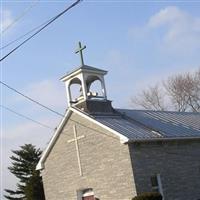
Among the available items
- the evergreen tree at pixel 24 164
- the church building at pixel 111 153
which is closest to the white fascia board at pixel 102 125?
the church building at pixel 111 153

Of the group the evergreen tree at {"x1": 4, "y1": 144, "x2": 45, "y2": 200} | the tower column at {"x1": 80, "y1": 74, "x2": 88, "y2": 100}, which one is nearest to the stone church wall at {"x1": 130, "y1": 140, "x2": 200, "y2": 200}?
the tower column at {"x1": 80, "y1": 74, "x2": 88, "y2": 100}

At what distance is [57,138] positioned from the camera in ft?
94.5

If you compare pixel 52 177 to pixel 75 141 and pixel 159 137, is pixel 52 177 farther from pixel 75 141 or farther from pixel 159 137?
pixel 159 137

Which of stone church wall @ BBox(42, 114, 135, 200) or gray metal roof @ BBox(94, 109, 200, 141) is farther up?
gray metal roof @ BBox(94, 109, 200, 141)

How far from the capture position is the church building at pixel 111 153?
81.1 feet

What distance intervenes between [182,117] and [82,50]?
8.62 metres

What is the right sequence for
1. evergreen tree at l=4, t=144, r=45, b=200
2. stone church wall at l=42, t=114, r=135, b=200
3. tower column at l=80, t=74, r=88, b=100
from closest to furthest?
stone church wall at l=42, t=114, r=135, b=200 < tower column at l=80, t=74, r=88, b=100 < evergreen tree at l=4, t=144, r=45, b=200

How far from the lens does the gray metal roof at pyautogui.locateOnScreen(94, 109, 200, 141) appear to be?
83.7ft

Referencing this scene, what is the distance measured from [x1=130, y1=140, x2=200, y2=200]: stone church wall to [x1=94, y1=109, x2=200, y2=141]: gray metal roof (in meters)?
0.44

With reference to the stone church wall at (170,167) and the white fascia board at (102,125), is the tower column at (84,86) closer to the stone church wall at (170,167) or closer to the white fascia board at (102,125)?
the white fascia board at (102,125)

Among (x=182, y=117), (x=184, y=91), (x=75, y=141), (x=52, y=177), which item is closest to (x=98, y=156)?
(x=75, y=141)

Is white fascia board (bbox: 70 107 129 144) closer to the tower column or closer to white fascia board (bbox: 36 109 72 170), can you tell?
white fascia board (bbox: 36 109 72 170)

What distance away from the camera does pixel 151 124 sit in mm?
28125

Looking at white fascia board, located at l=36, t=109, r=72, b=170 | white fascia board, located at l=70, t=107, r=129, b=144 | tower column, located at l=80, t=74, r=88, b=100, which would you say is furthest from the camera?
white fascia board, located at l=36, t=109, r=72, b=170
